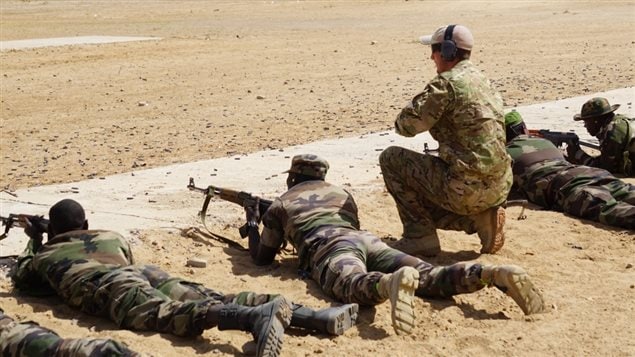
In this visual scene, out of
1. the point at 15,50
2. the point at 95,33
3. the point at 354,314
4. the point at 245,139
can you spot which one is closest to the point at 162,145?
the point at 245,139

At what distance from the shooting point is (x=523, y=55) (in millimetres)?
22453

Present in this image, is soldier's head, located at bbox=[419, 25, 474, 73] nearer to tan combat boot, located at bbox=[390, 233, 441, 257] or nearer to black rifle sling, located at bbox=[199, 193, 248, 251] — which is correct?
tan combat boot, located at bbox=[390, 233, 441, 257]

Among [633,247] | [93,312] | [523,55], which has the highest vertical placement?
[93,312]

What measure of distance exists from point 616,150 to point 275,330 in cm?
548

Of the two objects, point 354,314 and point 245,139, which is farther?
point 245,139

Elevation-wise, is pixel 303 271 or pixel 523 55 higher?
pixel 303 271

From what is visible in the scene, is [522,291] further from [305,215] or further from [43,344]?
[43,344]

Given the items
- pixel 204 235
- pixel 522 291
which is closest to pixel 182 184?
pixel 204 235

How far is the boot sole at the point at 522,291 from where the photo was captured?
6.32 metres

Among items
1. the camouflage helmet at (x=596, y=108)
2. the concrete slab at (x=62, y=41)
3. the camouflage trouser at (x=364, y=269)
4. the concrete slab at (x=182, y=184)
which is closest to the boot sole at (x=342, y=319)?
the camouflage trouser at (x=364, y=269)

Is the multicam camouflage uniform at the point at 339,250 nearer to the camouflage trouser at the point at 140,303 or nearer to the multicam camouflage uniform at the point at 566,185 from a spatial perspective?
Answer: the camouflage trouser at the point at 140,303

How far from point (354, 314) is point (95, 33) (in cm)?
2304

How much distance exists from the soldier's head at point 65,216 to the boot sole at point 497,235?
9.64ft

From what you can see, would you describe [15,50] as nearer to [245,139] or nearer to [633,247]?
[245,139]
